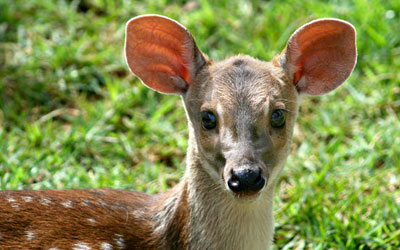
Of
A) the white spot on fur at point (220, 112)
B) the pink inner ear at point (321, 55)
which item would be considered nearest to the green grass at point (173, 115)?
the pink inner ear at point (321, 55)

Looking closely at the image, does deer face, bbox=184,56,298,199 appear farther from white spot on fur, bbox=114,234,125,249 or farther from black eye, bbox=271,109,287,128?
white spot on fur, bbox=114,234,125,249

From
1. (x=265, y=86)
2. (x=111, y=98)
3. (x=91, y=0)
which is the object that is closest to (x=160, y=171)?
(x=111, y=98)

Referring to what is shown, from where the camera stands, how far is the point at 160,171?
6309 mm

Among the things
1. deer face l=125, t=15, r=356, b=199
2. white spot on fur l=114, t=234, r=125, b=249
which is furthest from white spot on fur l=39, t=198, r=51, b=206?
deer face l=125, t=15, r=356, b=199

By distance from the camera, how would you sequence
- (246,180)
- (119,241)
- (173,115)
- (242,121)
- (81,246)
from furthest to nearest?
(173,115), (119,241), (81,246), (242,121), (246,180)

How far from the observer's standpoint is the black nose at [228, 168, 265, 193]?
13.7 ft

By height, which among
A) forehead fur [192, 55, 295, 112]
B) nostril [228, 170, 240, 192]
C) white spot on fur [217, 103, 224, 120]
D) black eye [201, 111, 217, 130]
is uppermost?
forehead fur [192, 55, 295, 112]

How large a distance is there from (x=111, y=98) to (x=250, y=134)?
2868 millimetres

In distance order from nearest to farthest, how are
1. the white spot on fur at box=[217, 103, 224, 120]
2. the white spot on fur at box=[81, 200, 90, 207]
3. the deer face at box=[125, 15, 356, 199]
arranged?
the deer face at box=[125, 15, 356, 199], the white spot on fur at box=[217, 103, 224, 120], the white spot on fur at box=[81, 200, 90, 207]

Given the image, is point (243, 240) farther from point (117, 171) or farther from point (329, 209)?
point (117, 171)

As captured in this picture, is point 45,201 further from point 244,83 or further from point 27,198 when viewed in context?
point 244,83

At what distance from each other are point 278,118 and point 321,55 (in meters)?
0.63

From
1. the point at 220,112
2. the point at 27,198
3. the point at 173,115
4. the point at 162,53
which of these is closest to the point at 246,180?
the point at 220,112

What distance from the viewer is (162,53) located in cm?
495
